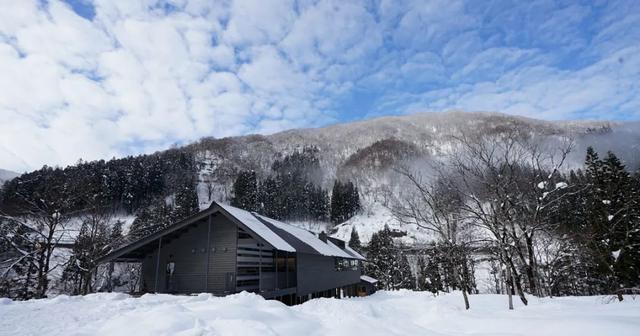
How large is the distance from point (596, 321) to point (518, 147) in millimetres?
11084

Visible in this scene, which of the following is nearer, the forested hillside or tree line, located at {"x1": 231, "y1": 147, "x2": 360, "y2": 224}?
the forested hillside

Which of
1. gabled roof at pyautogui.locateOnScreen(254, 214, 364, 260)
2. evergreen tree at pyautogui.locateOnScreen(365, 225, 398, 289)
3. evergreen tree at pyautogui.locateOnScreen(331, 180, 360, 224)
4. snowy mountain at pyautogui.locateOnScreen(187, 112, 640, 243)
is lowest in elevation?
evergreen tree at pyautogui.locateOnScreen(365, 225, 398, 289)

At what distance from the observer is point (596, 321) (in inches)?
249

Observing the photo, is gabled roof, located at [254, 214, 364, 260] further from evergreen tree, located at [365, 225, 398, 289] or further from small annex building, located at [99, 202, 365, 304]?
evergreen tree, located at [365, 225, 398, 289]

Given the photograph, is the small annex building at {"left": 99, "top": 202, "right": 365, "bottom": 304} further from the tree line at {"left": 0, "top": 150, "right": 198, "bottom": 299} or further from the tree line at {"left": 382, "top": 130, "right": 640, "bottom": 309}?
the tree line at {"left": 382, "top": 130, "right": 640, "bottom": 309}

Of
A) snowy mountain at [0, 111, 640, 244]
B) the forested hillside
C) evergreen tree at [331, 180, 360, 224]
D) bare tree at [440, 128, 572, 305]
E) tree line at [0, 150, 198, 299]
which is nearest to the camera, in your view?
bare tree at [440, 128, 572, 305]

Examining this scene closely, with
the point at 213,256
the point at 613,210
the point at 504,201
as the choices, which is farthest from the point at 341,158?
the point at 504,201

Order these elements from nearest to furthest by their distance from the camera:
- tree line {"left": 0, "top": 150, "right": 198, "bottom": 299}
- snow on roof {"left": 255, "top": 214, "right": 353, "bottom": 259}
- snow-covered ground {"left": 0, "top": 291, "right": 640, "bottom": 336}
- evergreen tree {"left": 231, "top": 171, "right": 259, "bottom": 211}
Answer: snow-covered ground {"left": 0, "top": 291, "right": 640, "bottom": 336} < tree line {"left": 0, "top": 150, "right": 198, "bottom": 299} < snow on roof {"left": 255, "top": 214, "right": 353, "bottom": 259} < evergreen tree {"left": 231, "top": 171, "right": 259, "bottom": 211}

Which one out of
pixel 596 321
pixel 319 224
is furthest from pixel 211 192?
pixel 596 321

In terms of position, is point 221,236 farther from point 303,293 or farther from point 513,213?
point 513,213

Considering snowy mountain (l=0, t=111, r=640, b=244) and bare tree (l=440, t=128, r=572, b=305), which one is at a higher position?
snowy mountain (l=0, t=111, r=640, b=244)

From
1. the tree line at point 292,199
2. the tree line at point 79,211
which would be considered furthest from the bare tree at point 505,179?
the tree line at point 292,199

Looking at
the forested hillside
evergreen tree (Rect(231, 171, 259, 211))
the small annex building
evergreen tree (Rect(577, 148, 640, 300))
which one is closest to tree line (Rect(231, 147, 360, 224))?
evergreen tree (Rect(231, 171, 259, 211))

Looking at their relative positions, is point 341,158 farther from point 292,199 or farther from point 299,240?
point 299,240
